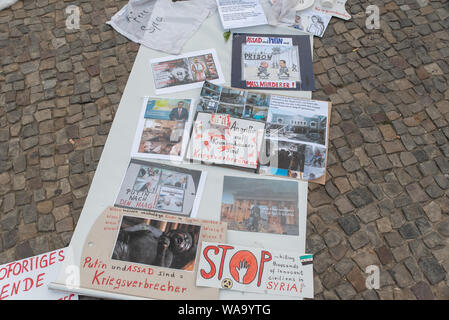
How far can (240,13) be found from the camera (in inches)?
73.7

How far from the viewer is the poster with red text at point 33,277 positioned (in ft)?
3.99

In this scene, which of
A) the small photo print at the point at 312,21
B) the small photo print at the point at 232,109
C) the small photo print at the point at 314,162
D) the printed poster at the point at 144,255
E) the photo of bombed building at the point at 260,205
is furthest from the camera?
the small photo print at the point at 312,21

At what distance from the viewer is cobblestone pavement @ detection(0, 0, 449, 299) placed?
4.23 feet

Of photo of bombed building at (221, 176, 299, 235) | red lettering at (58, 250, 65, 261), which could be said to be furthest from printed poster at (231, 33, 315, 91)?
red lettering at (58, 250, 65, 261)

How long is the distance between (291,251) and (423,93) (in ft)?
3.47

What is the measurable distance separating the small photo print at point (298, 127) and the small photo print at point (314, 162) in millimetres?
43

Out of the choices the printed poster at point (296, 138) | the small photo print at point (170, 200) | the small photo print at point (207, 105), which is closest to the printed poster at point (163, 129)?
the small photo print at point (207, 105)

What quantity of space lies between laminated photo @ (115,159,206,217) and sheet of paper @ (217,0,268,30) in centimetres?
90

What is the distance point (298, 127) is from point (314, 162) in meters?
0.18

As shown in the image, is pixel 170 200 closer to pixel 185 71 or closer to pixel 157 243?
pixel 157 243

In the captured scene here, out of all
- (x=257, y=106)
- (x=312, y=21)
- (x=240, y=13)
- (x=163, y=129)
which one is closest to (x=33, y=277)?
(x=163, y=129)

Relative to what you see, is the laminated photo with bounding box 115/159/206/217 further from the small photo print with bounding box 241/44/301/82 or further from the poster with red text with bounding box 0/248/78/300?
the small photo print with bounding box 241/44/301/82

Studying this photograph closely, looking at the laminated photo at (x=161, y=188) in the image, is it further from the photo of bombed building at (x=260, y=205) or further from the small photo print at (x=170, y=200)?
the photo of bombed building at (x=260, y=205)

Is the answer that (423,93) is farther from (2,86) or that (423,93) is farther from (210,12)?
(2,86)
